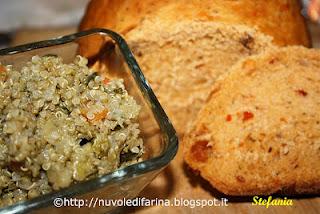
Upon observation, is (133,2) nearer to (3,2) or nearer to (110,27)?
(110,27)

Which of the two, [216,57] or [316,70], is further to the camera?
[216,57]

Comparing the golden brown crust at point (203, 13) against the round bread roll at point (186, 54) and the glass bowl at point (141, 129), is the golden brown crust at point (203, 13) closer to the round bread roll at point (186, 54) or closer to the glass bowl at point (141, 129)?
the round bread roll at point (186, 54)

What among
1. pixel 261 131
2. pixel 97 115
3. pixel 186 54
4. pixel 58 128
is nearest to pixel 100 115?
pixel 97 115

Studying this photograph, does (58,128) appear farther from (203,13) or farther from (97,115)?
(203,13)

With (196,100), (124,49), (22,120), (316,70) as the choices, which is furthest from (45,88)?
(316,70)

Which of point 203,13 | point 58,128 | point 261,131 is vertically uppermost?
point 203,13
